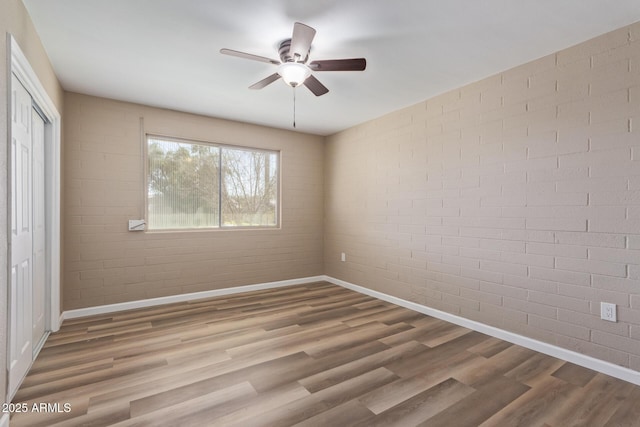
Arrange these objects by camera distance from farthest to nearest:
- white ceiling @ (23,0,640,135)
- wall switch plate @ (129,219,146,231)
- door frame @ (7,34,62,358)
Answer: wall switch plate @ (129,219,146,231) → door frame @ (7,34,62,358) → white ceiling @ (23,0,640,135)

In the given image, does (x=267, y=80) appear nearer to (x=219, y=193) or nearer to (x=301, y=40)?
(x=301, y=40)

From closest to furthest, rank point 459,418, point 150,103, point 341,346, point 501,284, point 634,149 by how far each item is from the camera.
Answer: point 459,418
point 634,149
point 341,346
point 501,284
point 150,103

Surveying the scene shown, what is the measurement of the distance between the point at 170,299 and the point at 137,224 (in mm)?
1038

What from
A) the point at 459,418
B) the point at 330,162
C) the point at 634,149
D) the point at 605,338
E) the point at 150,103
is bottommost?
the point at 459,418

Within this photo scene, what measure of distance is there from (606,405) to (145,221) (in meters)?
4.54

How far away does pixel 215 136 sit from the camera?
14.4 feet

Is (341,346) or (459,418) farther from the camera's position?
(341,346)

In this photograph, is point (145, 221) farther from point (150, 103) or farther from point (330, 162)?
point (330, 162)

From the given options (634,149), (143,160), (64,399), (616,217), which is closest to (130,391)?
(64,399)

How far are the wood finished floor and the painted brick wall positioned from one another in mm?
557

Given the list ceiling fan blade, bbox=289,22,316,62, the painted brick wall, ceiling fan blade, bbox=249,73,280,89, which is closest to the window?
the painted brick wall

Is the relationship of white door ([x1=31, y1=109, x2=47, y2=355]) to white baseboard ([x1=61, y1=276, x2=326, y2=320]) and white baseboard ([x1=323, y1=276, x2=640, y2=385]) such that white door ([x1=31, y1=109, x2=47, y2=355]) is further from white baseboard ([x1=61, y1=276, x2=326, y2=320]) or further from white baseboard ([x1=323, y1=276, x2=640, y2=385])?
white baseboard ([x1=323, y1=276, x2=640, y2=385])

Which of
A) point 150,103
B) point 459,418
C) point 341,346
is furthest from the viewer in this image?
point 150,103

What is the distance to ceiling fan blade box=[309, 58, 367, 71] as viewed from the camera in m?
2.26
